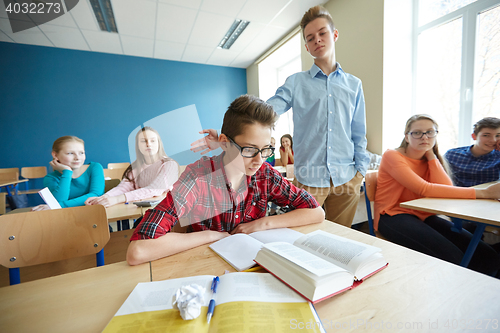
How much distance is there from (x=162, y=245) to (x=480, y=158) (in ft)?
8.54

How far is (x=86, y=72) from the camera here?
177 inches

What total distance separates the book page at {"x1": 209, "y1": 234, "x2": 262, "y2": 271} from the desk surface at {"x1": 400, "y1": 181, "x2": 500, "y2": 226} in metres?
1.07

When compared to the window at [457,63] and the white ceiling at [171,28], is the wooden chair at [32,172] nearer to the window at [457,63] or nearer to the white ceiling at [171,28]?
the white ceiling at [171,28]

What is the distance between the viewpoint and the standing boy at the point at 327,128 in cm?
147

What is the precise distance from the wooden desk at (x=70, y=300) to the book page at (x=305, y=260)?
0.35 metres

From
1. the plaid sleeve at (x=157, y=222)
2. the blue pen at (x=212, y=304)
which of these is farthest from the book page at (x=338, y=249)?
the plaid sleeve at (x=157, y=222)

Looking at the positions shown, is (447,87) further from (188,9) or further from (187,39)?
(187,39)

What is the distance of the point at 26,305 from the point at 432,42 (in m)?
3.86

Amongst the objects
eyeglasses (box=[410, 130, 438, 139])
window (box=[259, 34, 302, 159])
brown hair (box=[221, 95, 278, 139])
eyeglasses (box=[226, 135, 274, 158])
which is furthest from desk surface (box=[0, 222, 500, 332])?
window (box=[259, 34, 302, 159])

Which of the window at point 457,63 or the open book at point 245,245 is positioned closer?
the open book at point 245,245

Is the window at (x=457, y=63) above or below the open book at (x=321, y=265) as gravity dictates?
above

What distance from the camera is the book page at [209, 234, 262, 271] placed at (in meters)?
0.62

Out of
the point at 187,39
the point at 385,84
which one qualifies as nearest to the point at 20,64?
the point at 187,39

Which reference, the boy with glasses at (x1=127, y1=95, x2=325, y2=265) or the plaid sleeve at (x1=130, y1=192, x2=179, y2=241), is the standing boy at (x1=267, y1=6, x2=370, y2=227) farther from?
the plaid sleeve at (x1=130, y1=192, x2=179, y2=241)
